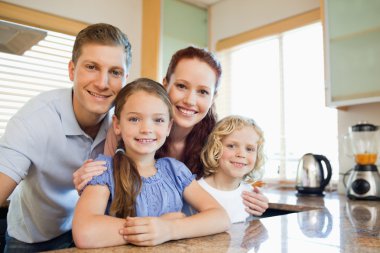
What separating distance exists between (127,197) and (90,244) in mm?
186

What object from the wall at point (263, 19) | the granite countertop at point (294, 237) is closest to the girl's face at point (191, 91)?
the granite countertop at point (294, 237)

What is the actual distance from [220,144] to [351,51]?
4.56ft

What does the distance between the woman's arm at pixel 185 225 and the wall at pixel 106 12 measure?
2.08 m

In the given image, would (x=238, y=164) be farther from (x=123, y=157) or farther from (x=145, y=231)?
(x=145, y=231)

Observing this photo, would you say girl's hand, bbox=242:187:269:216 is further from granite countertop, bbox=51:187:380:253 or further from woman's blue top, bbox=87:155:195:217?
woman's blue top, bbox=87:155:195:217

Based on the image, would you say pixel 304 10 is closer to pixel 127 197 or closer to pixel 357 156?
pixel 357 156

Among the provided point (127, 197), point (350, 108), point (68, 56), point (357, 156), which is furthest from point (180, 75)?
point (68, 56)

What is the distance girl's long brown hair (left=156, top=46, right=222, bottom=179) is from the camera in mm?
1323

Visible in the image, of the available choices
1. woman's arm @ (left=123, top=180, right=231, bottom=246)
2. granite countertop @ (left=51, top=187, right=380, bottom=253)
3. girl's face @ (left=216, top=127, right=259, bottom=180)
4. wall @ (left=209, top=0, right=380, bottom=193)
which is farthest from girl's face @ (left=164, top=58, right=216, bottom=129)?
wall @ (left=209, top=0, right=380, bottom=193)

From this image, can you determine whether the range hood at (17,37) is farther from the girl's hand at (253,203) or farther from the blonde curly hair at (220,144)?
the girl's hand at (253,203)

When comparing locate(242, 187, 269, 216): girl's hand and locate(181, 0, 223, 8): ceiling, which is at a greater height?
locate(181, 0, 223, 8): ceiling

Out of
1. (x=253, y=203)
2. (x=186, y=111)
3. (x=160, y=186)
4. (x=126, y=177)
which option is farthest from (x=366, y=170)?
(x=126, y=177)

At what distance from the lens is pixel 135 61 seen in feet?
9.95

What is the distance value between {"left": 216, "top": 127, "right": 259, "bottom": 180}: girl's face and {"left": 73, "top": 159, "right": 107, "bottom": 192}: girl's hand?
44cm
